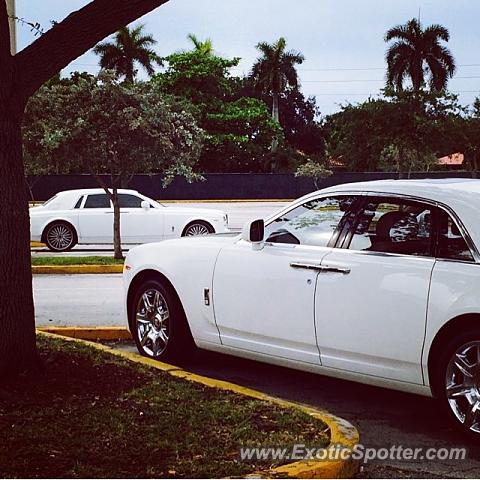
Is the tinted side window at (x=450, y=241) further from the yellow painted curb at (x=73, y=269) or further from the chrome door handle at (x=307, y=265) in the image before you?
the yellow painted curb at (x=73, y=269)

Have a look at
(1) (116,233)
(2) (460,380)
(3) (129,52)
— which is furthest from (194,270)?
(3) (129,52)

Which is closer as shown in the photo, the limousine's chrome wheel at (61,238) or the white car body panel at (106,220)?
the white car body panel at (106,220)

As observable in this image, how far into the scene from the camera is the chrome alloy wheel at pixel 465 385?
5.59 metres

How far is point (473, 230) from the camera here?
19.1 ft

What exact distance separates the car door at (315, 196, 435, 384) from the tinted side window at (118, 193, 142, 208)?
1564 cm

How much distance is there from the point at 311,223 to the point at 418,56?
52.0m

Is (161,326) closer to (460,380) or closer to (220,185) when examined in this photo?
(460,380)

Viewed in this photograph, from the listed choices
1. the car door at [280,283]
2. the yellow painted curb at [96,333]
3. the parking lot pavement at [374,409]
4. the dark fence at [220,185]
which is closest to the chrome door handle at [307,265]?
the car door at [280,283]

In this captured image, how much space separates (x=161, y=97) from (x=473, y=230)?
549 inches

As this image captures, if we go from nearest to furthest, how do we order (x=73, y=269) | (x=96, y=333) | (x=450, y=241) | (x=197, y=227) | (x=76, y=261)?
(x=450, y=241)
(x=96, y=333)
(x=73, y=269)
(x=76, y=261)
(x=197, y=227)

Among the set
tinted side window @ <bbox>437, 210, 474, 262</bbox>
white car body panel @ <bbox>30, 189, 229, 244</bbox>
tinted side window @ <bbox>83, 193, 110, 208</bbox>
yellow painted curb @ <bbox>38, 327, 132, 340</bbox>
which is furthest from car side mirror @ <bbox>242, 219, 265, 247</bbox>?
tinted side window @ <bbox>83, 193, 110, 208</bbox>

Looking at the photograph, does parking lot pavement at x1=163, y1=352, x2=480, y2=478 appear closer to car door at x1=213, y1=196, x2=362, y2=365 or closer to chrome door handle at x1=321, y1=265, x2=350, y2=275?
car door at x1=213, y1=196, x2=362, y2=365

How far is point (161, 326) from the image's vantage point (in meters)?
7.87

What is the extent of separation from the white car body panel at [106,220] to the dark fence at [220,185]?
3157cm
